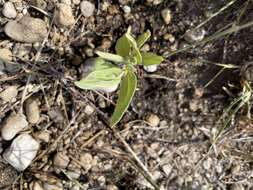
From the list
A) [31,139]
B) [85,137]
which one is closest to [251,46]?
[85,137]

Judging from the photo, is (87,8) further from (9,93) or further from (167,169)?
(167,169)

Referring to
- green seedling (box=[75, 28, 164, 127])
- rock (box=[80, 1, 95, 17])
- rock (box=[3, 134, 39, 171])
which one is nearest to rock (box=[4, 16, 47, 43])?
rock (box=[80, 1, 95, 17])

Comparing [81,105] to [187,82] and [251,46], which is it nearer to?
[187,82]

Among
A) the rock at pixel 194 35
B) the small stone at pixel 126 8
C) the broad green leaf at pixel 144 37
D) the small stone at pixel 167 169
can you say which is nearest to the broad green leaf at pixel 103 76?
the broad green leaf at pixel 144 37

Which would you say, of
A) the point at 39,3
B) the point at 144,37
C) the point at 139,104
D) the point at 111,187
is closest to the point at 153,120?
the point at 139,104

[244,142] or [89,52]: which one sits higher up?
[89,52]

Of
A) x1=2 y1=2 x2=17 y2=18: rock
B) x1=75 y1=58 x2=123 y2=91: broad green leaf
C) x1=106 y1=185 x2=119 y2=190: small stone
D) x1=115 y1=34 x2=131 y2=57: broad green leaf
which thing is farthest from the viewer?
x1=106 y1=185 x2=119 y2=190: small stone

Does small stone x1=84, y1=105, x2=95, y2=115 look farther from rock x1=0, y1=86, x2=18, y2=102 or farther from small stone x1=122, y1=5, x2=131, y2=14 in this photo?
small stone x1=122, y1=5, x2=131, y2=14
